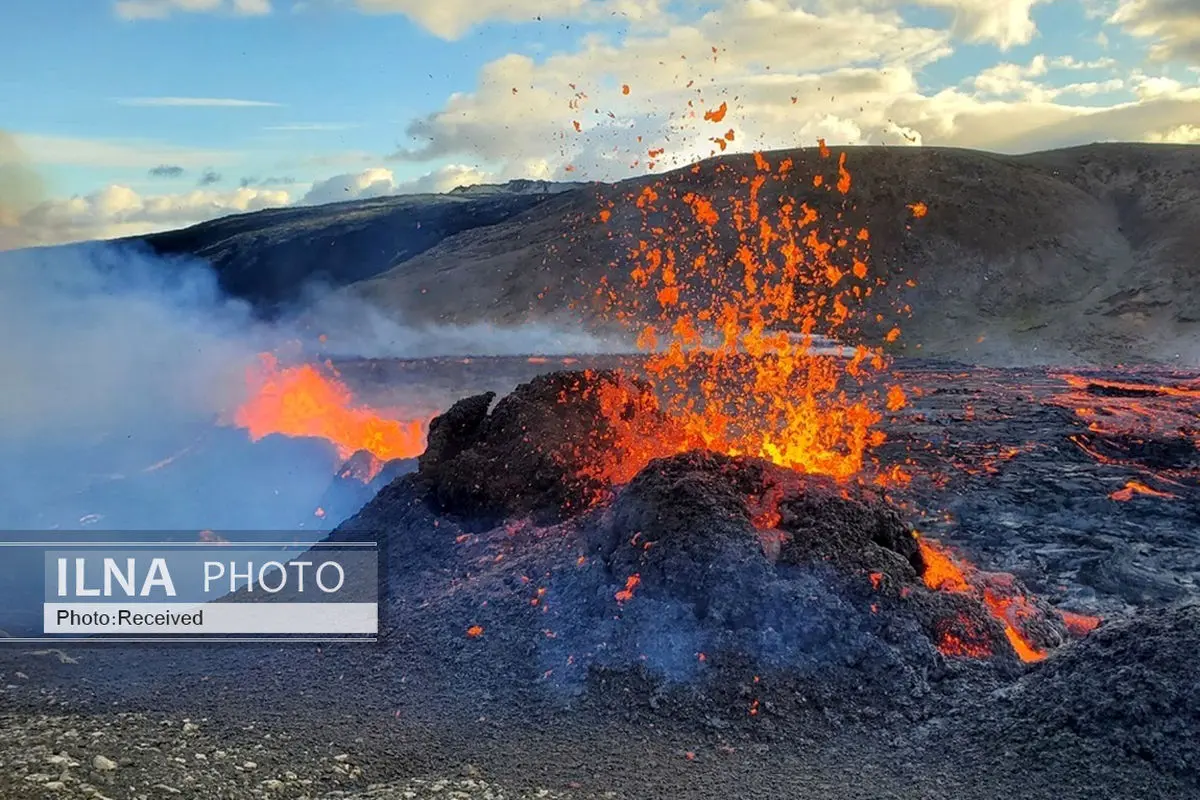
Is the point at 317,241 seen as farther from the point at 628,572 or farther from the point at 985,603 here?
the point at 985,603

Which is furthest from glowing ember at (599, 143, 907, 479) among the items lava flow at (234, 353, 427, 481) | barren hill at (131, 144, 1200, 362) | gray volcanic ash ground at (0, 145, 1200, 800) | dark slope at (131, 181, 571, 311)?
dark slope at (131, 181, 571, 311)

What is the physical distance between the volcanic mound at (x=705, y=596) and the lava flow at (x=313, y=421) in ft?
18.2

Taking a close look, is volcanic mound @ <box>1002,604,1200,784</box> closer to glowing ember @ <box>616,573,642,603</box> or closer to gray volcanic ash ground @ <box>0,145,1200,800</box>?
gray volcanic ash ground @ <box>0,145,1200,800</box>

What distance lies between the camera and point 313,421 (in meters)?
18.5

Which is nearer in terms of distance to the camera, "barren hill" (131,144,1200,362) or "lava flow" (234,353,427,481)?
"lava flow" (234,353,427,481)

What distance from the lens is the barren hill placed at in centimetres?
3934

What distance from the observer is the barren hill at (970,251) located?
39.3 metres

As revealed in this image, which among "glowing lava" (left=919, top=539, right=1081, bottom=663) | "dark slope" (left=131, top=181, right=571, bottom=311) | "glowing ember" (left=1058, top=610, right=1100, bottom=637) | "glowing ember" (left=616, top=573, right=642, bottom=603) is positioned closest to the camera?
"glowing lava" (left=919, top=539, right=1081, bottom=663)

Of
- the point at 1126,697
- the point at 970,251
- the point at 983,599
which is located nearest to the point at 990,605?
the point at 983,599

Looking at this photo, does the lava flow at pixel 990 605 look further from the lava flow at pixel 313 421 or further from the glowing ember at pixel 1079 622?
the lava flow at pixel 313 421

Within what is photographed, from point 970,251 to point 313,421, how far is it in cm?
3833

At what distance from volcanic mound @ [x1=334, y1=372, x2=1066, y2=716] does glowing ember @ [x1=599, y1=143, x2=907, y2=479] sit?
41.8 feet

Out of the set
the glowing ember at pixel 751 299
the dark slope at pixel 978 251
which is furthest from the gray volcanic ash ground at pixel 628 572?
the dark slope at pixel 978 251

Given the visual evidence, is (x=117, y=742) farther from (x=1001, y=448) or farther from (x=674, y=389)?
(x=674, y=389)
